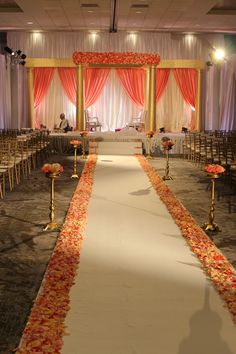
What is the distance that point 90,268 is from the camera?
4840mm

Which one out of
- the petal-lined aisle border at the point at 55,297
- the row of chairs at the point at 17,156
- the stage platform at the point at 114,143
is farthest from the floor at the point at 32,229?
the stage platform at the point at 114,143

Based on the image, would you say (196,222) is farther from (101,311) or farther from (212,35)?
(212,35)

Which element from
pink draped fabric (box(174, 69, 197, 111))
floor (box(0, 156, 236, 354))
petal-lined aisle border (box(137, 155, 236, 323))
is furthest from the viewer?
pink draped fabric (box(174, 69, 197, 111))

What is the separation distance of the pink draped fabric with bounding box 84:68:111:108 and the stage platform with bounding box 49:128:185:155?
4520 millimetres

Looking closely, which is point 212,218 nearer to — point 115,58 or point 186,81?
point 115,58

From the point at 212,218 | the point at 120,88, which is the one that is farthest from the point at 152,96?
the point at 212,218

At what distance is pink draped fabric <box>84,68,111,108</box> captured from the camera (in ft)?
68.2

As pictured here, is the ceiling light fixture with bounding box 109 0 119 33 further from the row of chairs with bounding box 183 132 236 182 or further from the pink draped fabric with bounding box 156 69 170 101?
the row of chairs with bounding box 183 132 236 182

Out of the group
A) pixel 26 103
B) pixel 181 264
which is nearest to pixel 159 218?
pixel 181 264

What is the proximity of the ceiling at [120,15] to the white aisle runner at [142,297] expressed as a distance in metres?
9.76

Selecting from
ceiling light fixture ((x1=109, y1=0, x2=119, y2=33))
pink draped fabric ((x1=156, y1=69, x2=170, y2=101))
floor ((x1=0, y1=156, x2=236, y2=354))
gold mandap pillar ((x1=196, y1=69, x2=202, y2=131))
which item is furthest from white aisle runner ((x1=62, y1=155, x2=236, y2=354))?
pink draped fabric ((x1=156, y1=69, x2=170, y2=101))

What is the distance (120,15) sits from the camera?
16.8 m

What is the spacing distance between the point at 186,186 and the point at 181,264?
4.88m

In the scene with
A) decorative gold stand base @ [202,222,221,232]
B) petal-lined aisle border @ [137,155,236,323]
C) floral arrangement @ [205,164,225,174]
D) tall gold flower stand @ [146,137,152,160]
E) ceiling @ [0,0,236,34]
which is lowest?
petal-lined aisle border @ [137,155,236,323]
